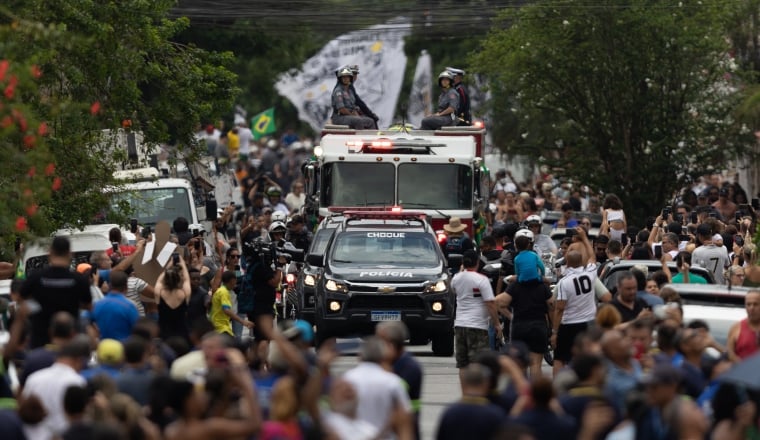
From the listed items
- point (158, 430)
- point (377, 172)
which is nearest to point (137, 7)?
point (377, 172)


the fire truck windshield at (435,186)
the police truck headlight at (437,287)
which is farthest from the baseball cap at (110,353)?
the fire truck windshield at (435,186)

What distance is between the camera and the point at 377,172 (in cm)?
2653

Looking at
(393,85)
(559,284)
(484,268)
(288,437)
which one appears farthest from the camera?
(393,85)

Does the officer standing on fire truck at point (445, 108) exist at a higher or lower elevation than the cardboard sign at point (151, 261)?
higher

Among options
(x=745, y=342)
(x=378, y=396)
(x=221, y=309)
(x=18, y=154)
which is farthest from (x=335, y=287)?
(x=378, y=396)

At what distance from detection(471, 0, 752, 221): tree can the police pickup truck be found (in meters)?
12.2

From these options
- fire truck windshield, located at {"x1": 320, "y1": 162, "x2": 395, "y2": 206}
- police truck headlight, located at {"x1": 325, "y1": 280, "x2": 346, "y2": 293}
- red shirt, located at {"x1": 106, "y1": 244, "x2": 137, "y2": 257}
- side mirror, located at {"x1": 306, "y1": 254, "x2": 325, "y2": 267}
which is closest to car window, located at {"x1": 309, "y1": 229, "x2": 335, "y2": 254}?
side mirror, located at {"x1": 306, "y1": 254, "x2": 325, "y2": 267}

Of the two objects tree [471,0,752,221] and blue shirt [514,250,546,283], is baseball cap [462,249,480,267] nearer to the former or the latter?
blue shirt [514,250,546,283]

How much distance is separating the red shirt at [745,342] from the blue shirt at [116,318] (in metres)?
4.96

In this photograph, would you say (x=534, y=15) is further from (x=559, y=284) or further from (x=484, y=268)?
(x=559, y=284)

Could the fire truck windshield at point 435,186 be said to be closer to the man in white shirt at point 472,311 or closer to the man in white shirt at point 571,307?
the man in white shirt at point 472,311

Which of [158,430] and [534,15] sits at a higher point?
[534,15]

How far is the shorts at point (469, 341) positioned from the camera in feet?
62.5

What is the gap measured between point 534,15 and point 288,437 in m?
25.3
